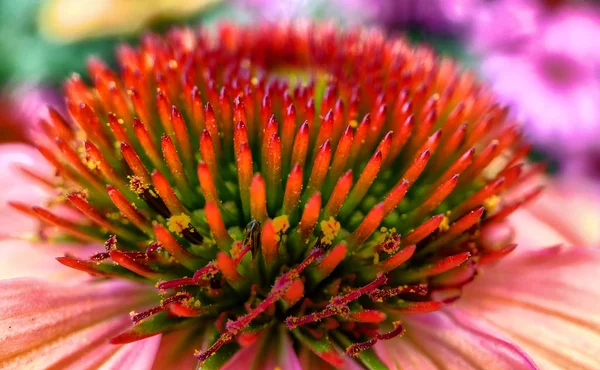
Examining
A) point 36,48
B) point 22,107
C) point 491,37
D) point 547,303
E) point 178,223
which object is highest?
point 36,48

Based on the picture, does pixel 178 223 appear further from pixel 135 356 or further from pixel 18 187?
pixel 18 187

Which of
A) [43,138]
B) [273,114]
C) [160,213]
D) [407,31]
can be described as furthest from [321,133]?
[407,31]

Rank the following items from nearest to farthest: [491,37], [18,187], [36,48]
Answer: [18,187], [491,37], [36,48]

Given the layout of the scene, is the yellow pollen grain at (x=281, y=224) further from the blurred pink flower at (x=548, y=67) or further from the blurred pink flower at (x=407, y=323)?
the blurred pink flower at (x=548, y=67)

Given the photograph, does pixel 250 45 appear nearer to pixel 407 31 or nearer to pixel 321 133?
pixel 321 133

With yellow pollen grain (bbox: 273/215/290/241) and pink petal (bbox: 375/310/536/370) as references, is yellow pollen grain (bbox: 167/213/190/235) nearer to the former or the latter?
yellow pollen grain (bbox: 273/215/290/241)

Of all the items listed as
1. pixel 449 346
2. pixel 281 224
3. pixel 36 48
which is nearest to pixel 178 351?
pixel 281 224

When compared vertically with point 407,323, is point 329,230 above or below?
above
